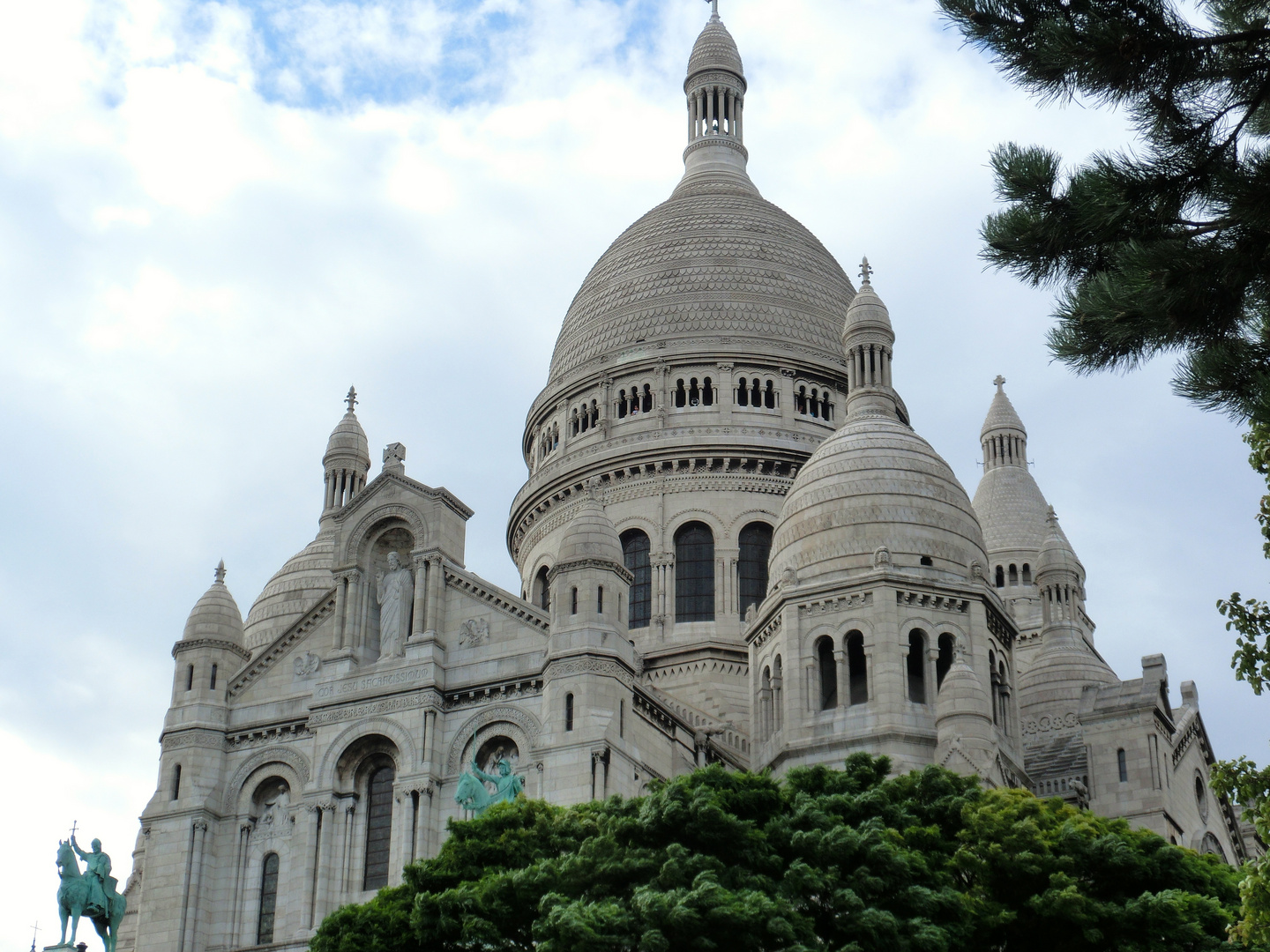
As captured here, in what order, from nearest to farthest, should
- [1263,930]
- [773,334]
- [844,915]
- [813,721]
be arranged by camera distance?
[1263,930]
[844,915]
[813,721]
[773,334]

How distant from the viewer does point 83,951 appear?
48.0m

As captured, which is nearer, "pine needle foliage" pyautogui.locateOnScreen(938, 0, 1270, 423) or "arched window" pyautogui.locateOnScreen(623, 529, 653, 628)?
"pine needle foliage" pyautogui.locateOnScreen(938, 0, 1270, 423)

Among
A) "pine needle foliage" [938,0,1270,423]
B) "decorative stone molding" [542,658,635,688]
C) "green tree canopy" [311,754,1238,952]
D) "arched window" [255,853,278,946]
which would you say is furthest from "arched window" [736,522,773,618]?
"pine needle foliage" [938,0,1270,423]

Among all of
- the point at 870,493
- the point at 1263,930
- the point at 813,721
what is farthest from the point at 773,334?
the point at 1263,930

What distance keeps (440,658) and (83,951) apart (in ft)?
37.2

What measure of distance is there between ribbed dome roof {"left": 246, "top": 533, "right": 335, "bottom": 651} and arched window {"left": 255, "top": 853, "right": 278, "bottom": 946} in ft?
62.3

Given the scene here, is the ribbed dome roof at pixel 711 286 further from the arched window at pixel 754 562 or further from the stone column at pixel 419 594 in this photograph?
the stone column at pixel 419 594

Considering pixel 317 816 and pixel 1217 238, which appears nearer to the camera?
pixel 1217 238

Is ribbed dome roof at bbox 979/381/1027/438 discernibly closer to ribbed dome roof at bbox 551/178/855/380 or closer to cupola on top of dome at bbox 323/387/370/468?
ribbed dome roof at bbox 551/178/855/380

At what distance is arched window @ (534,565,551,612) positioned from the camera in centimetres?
6688

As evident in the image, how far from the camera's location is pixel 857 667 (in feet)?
176

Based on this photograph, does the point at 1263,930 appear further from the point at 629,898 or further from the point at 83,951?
the point at 83,951

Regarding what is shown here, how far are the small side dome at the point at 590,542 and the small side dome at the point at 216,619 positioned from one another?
10263mm

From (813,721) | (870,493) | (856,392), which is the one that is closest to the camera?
(813,721)
